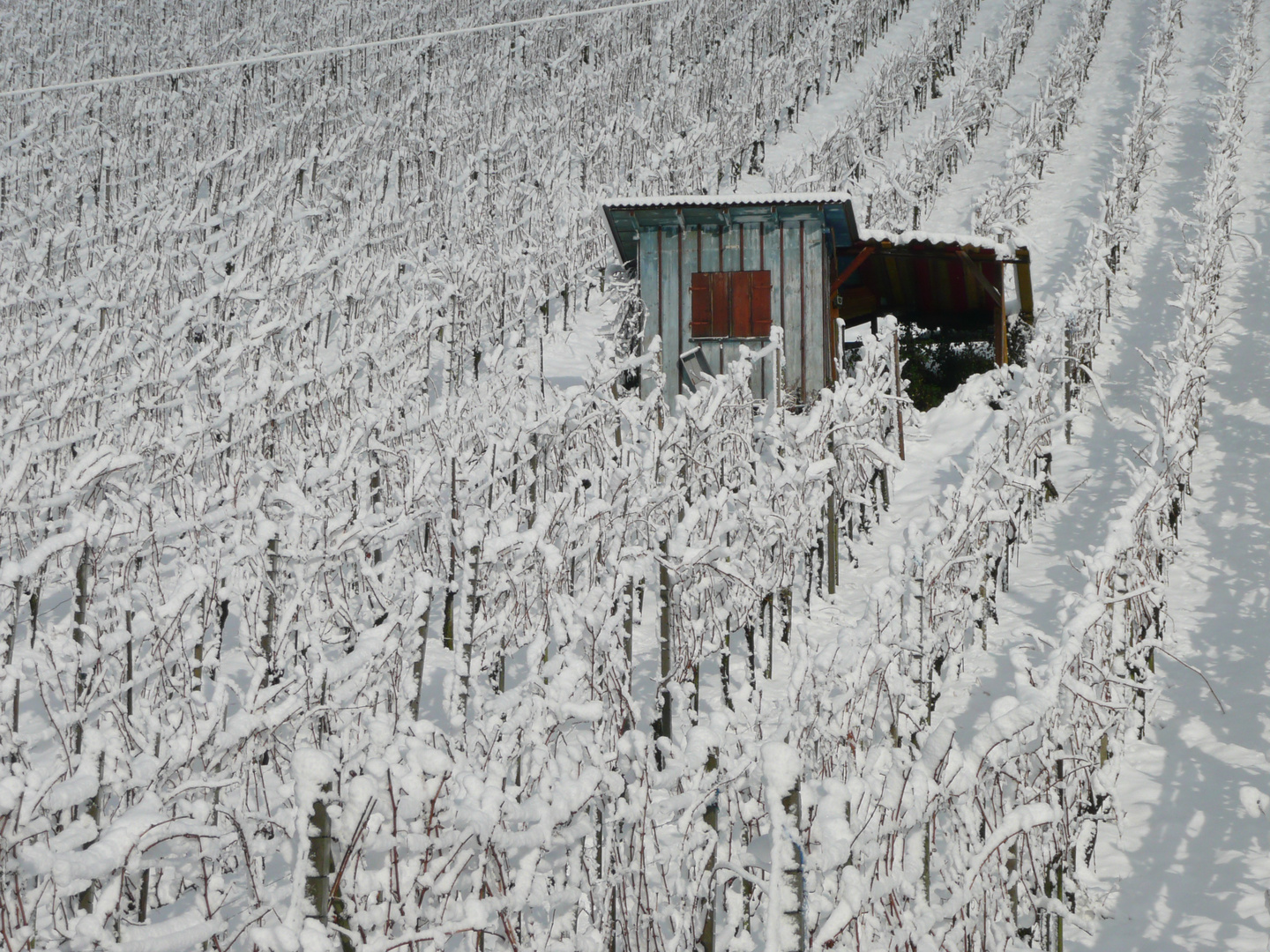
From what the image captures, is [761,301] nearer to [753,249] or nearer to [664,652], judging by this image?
[753,249]

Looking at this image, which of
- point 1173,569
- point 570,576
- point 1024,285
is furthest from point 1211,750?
point 1024,285

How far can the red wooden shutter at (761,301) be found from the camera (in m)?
10.4

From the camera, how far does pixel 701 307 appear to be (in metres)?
10.5

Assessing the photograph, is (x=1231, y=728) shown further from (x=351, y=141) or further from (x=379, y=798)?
(x=351, y=141)

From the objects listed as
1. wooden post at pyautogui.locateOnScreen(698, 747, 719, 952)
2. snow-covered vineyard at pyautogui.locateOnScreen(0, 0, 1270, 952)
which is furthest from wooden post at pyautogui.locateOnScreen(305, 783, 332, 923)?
wooden post at pyautogui.locateOnScreen(698, 747, 719, 952)

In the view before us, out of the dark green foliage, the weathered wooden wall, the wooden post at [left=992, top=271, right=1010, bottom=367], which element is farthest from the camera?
the dark green foliage

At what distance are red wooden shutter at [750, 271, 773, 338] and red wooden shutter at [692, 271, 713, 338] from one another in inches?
16.8

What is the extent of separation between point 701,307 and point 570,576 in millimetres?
5553

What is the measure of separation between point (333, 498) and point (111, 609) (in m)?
1.86

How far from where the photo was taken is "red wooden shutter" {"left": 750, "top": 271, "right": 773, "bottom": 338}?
34.1 ft

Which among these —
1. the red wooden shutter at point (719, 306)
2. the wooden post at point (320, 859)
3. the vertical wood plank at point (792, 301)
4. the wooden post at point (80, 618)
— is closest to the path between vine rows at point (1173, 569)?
the vertical wood plank at point (792, 301)

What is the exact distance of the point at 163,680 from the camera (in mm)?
4336

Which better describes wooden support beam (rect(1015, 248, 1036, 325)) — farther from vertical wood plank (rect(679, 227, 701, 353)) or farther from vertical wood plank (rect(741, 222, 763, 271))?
vertical wood plank (rect(679, 227, 701, 353))

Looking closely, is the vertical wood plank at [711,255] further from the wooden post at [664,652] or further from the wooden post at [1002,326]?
the wooden post at [664,652]
